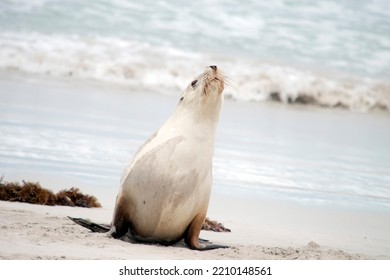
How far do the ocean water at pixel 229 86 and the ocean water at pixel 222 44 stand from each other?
0.03 metres

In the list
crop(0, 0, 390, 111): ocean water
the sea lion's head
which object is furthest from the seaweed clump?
crop(0, 0, 390, 111): ocean water

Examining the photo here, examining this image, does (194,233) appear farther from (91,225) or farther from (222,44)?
(222,44)

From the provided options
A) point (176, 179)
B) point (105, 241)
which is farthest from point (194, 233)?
point (105, 241)

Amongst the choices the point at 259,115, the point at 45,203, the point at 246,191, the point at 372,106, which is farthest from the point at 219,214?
the point at 372,106

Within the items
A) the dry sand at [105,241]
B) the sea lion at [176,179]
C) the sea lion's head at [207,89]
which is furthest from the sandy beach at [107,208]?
the sea lion's head at [207,89]

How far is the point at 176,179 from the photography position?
5.82 metres

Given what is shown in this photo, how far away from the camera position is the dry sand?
5457mm

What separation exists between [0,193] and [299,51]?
37.6 feet

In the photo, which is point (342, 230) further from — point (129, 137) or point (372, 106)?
point (372, 106)

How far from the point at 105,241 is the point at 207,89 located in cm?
107

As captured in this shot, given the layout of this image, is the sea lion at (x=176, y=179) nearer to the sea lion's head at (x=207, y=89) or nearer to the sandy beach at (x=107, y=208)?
the sea lion's head at (x=207, y=89)

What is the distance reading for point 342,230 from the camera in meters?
7.25

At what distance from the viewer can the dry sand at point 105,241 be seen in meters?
5.46
